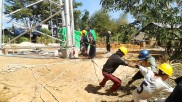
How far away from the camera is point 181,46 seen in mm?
13133

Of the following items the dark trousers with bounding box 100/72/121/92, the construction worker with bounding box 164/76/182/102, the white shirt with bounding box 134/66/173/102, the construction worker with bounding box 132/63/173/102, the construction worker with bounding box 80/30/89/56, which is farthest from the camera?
the construction worker with bounding box 80/30/89/56

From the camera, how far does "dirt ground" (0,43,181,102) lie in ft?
27.9

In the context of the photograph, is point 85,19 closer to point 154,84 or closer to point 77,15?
point 77,15

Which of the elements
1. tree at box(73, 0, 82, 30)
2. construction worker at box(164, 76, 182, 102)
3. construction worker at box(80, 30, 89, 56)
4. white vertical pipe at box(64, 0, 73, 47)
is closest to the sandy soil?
white vertical pipe at box(64, 0, 73, 47)

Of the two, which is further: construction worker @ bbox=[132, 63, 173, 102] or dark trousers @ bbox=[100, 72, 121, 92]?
dark trousers @ bbox=[100, 72, 121, 92]

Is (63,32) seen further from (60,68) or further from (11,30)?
(11,30)

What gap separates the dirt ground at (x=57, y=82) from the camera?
27.9 ft

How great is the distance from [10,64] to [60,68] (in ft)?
5.50

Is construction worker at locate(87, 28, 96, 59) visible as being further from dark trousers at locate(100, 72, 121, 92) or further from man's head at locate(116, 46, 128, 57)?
man's head at locate(116, 46, 128, 57)

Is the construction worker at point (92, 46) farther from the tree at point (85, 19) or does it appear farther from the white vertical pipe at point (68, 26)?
the tree at point (85, 19)

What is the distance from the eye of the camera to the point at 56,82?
9.65m

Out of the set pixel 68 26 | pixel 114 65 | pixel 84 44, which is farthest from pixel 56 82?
pixel 84 44

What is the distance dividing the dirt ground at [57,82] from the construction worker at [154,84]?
192cm

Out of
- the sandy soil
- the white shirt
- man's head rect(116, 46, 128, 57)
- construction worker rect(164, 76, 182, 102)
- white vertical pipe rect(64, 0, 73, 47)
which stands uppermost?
white vertical pipe rect(64, 0, 73, 47)
